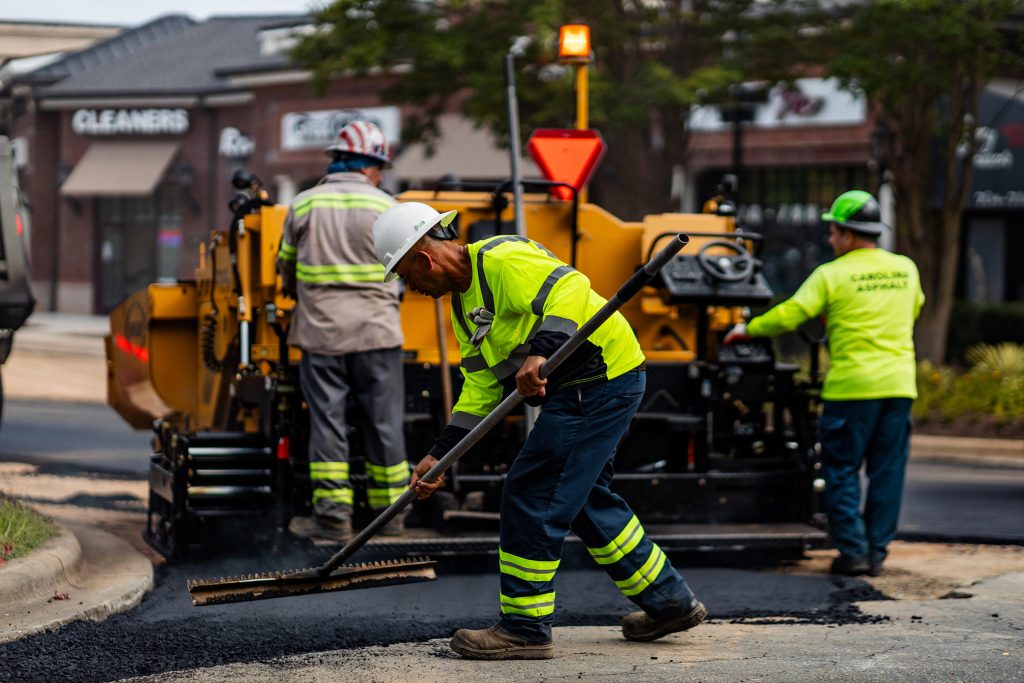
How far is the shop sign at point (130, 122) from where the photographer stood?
34.8 m

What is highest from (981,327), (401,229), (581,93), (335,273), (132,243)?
(581,93)

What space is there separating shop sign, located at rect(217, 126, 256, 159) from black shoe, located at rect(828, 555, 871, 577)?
27.3 meters

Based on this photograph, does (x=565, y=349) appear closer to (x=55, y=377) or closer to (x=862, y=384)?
(x=862, y=384)

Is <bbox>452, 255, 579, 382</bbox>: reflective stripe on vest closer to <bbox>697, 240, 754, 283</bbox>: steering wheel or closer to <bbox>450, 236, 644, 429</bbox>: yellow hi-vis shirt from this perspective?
<bbox>450, 236, 644, 429</bbox>: yellow hi-vis shirt

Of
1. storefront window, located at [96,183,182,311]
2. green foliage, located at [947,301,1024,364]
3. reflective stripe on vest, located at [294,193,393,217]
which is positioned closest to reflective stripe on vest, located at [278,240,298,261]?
reflective stripe on vest, located at [294,193,393,217]

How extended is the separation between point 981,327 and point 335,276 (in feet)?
48.5

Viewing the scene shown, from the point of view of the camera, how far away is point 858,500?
7582 millimetres

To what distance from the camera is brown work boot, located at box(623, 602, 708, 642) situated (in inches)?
220

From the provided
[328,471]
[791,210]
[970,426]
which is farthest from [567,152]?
[791,210]

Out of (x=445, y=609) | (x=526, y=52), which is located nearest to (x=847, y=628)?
(x=445, y=609)

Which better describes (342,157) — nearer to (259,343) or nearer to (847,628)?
(259,343)

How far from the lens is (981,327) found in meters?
20.5

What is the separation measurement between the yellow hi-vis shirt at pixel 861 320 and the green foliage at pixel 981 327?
1315cm

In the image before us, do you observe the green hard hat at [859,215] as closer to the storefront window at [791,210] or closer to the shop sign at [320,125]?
the storefront window at [791,210]
